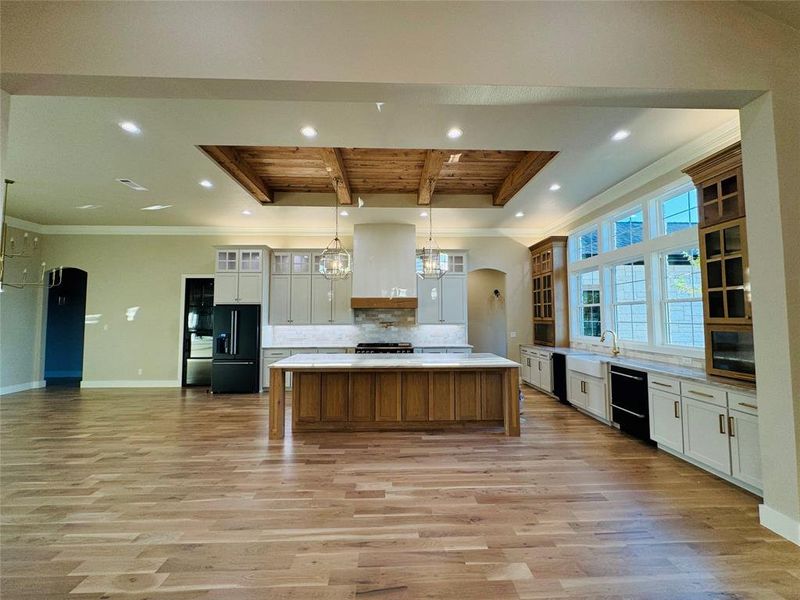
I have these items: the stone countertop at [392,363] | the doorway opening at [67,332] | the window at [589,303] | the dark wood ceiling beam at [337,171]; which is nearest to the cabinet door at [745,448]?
the stone countertop at [392,363]

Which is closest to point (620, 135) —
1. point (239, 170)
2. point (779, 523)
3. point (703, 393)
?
point (703, 393)

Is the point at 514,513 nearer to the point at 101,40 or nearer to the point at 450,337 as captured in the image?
the point at 101,40

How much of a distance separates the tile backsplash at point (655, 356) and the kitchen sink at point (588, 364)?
0.34 metres

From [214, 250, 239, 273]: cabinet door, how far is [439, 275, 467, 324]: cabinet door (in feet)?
13.0

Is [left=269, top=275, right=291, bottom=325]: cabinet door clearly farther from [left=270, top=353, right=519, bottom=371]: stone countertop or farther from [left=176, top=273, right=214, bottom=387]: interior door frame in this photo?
[left=270, top=353, right=519, bottom=371]: stone countertop

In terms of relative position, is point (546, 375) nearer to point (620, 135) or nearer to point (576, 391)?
point (576, 391)

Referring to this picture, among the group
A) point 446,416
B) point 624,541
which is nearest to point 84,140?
point 446,416

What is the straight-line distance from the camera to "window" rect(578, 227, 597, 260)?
19.4 feet

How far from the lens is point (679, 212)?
4164mm

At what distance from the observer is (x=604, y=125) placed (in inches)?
132

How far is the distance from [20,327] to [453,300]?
26.6 ft

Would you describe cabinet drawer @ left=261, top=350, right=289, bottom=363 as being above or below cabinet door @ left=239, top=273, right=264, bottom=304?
below

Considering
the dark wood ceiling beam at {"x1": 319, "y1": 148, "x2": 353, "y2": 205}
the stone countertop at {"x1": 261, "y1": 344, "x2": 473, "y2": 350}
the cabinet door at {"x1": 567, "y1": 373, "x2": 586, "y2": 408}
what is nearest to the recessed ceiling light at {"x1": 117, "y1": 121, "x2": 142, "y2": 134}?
the dark wood ceiling beam at {"x1": 319, "y1": 148, "x2": 353, "y2": 205}

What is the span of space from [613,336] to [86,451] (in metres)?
6.41
